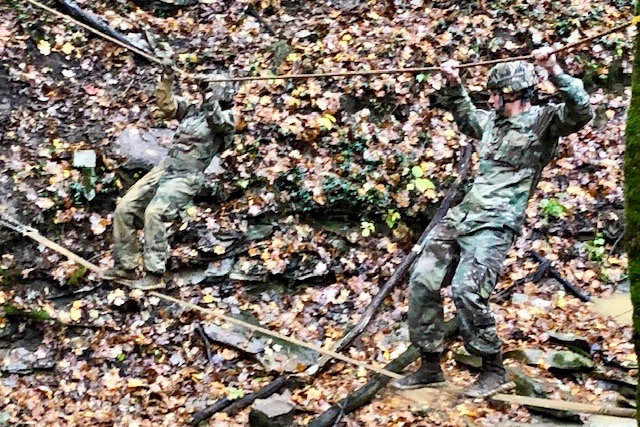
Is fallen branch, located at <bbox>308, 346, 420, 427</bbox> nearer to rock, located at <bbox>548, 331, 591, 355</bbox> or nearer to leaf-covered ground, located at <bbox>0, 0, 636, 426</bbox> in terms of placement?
leaf-covered ground, located at <bbox>0, 0, 636, 426</bbox>

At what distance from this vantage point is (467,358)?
6473mm

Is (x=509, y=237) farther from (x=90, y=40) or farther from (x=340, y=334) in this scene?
(x=90, y=40)

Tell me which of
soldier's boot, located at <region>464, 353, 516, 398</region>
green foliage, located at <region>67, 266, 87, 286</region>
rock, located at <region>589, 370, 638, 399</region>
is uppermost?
soldier's boot, located at <region>464, 353, 516, 398</region>

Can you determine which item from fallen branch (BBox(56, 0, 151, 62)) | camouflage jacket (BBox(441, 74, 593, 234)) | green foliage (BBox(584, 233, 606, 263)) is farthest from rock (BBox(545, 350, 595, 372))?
fallen branch (BBox(56, 0, 151, 62))

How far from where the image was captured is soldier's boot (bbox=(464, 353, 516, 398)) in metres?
4.81

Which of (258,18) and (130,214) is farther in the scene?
(258,18)

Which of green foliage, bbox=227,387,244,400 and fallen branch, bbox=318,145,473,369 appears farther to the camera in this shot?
fallen branch, bbox=318,145,473,369

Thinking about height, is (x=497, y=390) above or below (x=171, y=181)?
below

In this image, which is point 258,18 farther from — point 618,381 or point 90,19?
point 618,381

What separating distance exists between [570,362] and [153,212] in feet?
14.0

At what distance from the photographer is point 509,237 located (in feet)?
15.6

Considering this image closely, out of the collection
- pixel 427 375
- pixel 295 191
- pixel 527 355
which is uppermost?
pixel 427 375

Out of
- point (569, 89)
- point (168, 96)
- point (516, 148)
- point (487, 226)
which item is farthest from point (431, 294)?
point (168, 96)

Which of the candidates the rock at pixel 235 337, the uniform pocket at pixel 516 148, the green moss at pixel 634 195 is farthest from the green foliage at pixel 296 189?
the green moss at pixel 634 195
